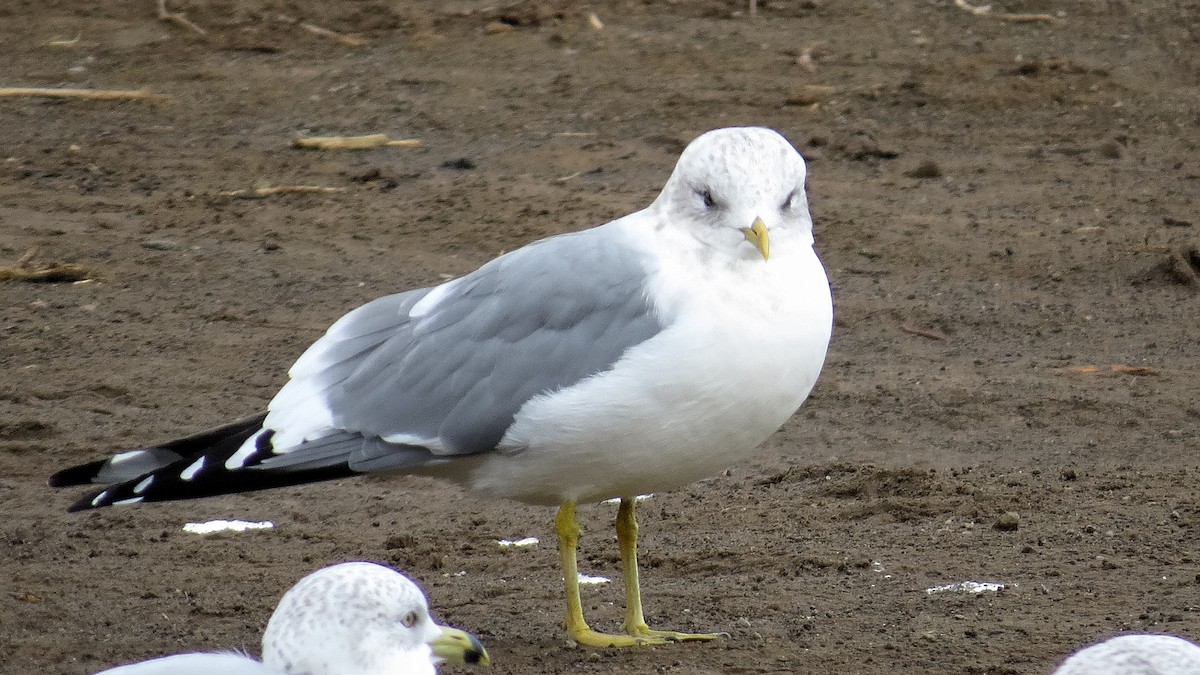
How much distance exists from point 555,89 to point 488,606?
21.2 feet

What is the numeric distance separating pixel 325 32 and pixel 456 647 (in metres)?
8.98

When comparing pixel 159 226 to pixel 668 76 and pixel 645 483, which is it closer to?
pixel 668 76

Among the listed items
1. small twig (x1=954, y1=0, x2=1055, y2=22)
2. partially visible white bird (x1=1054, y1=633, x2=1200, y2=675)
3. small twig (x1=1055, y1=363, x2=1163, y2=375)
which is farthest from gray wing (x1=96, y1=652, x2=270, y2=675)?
small twig (x1=954, y1=0, x2=1055, y2=22)

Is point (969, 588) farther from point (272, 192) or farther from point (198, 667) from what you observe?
point (272, 192)

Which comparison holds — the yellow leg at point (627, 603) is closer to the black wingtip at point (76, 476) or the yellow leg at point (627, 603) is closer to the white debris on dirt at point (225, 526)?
the black wingtip at point (76, 476)

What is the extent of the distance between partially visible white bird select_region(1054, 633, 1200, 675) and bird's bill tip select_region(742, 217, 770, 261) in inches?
61.8

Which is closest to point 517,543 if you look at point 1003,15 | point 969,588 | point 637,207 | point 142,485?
point 142,485

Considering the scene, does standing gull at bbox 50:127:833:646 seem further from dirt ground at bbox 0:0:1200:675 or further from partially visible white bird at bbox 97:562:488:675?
partially visible white bird at bbox 97:562:488:675

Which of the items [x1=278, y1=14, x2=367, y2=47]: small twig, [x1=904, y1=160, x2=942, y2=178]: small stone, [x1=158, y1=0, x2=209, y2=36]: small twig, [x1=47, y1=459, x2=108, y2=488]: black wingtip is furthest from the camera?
[x1=158, y1=0, x2=209, y2=36]: small twig

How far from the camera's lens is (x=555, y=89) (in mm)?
11039

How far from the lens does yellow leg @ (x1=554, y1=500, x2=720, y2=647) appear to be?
468 cm

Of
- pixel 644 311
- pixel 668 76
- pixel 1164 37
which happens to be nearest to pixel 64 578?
pixel 644 311

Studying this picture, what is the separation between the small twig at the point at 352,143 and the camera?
996cm

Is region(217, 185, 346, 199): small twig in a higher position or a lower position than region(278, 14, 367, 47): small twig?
lower
